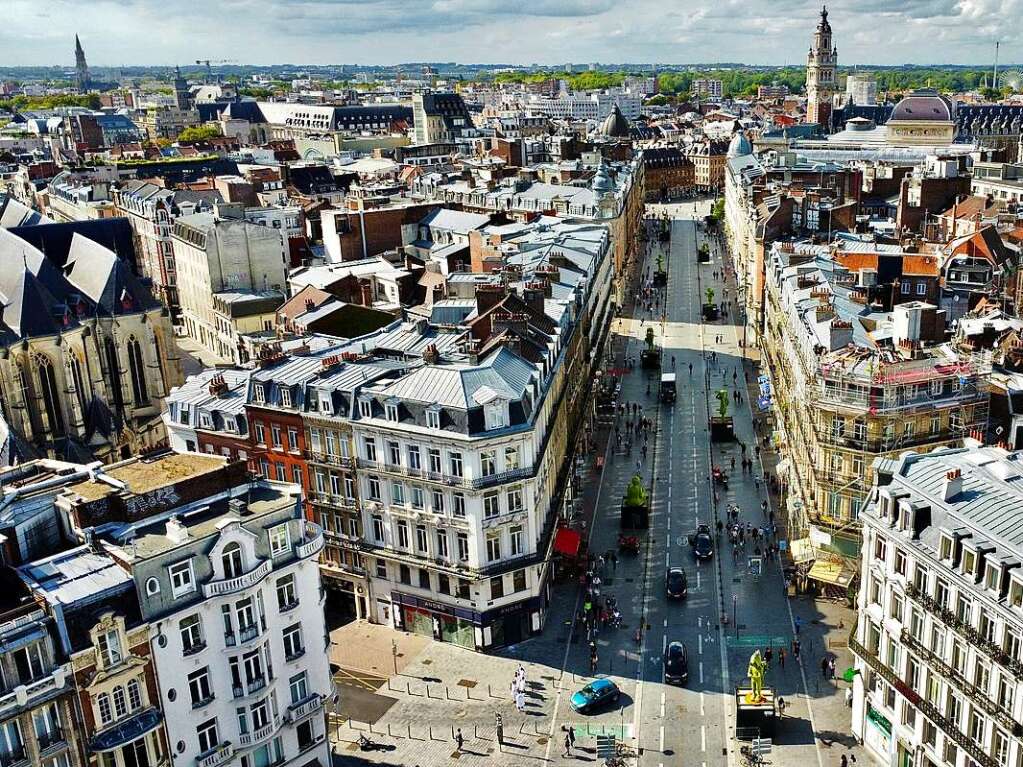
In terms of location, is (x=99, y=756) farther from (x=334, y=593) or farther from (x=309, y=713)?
(x=334, y=593)

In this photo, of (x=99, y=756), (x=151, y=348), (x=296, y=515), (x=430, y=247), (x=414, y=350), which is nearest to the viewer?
(x=99, y=756)

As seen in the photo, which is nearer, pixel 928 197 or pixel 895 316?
pixel 895 316

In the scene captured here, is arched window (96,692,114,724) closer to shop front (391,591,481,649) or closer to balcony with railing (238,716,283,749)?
balcony with railing (238,716,283,749)

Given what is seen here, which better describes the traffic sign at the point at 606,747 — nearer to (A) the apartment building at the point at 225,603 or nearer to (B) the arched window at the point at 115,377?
(A) the apartment building at the point at 225,603

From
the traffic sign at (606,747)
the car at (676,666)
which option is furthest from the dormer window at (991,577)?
the car at (676,666)

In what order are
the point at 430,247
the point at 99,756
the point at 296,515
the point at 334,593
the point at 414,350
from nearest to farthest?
the point at 99,756 → the point at 296,515 → the point at 334,593 → the point at 414,350 → the point at 430,247

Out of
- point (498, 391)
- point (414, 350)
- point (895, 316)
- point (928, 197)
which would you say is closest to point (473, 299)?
point (414, 350)

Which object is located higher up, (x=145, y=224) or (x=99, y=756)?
(x=145, y=224)

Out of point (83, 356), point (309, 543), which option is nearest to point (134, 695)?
point (309, 543)
